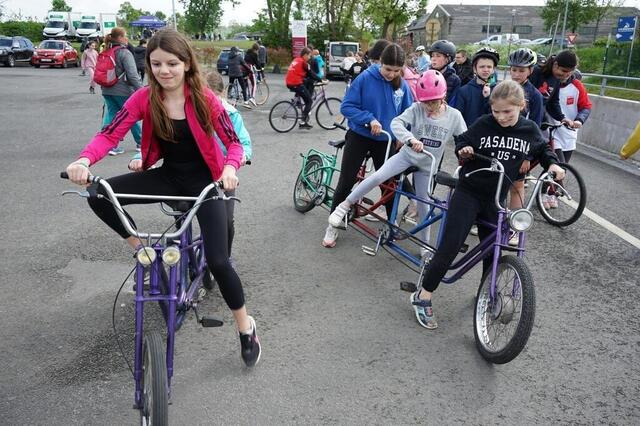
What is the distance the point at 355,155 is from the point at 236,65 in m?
11.4

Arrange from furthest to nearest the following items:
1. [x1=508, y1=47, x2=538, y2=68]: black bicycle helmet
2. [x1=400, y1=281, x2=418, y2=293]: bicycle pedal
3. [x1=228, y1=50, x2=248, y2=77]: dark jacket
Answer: [x1=228, y1=50, x2=248, y2=77]: dark jacket
[x1=508, y1=47, x2=538, y2=68]: black bicycle helmet
[x1=400, y1=281, x2=418, y2=293]: bicycle pedal

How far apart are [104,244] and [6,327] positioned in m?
1.59

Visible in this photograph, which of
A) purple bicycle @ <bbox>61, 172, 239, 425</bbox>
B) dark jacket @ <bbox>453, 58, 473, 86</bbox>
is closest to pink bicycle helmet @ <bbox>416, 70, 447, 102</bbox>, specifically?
purple bicycle @ <bbox>61, 172, 239, 425</bbox>

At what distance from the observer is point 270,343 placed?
3.65 m

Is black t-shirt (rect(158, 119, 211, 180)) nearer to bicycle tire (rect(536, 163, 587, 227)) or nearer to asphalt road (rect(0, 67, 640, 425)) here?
asphalt road (rect(0, 67, 640, 425))

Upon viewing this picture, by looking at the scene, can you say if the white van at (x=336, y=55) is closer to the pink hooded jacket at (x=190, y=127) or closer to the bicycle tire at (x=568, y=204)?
the bicycle tire at (x=568, y=204)

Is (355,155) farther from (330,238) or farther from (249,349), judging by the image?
(249,349)

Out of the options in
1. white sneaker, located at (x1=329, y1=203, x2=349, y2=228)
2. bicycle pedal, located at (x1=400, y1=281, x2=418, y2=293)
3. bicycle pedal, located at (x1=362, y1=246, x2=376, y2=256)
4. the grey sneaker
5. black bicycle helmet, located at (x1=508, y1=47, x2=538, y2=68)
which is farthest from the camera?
black bicycle helmet, located at (x1=508, y1=47, x2=538, y2=68)

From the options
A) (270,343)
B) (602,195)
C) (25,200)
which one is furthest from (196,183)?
(602,195)

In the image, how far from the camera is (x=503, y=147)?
150 inches

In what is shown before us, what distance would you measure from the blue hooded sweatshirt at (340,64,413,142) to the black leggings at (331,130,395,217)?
0.32 feet

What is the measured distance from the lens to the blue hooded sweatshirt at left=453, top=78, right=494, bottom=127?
17.7 feet

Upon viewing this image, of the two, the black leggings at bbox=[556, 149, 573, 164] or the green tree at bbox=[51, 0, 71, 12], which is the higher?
the green tree at bbox=[51, 0, 71, 12]

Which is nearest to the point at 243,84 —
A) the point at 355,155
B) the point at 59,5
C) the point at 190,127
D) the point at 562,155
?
the point at 562,155
